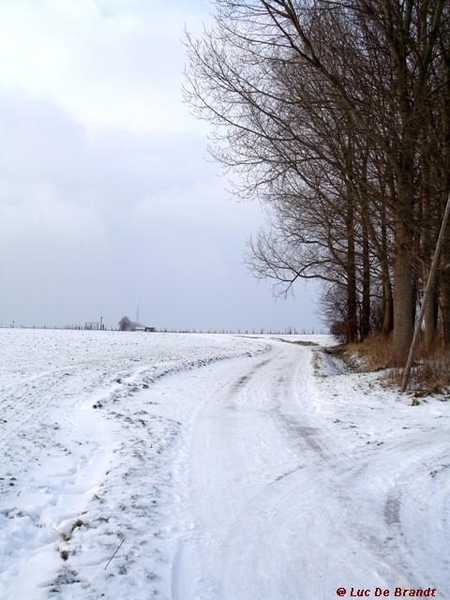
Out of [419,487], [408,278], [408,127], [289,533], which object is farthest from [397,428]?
[408,127]

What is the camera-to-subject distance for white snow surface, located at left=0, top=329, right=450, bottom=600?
12.3ft

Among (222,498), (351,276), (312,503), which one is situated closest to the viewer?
(312,503)

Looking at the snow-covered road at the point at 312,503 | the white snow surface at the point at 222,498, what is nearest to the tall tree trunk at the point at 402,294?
the white snow surface at the point at 222,498

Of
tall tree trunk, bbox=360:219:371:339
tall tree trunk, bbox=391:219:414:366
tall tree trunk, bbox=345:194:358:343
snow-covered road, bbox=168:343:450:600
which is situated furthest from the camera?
tall tree trunk, bbox=360:219:371:339

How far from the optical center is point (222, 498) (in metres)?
5.38

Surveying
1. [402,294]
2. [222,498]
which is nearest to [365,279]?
[402,294]

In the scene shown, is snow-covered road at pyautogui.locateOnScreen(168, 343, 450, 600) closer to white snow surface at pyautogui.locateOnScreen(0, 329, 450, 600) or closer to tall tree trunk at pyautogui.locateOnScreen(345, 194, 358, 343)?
white snow surface at pyautogui.locateOnScreen(0, 329, 450, 600)

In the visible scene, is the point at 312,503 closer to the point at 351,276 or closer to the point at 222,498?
the point at 222,498

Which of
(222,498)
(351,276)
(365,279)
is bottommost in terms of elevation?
(222,498)

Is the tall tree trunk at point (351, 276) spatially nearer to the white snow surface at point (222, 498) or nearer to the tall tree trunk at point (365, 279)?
the tall tree trunk at point (365, 279)

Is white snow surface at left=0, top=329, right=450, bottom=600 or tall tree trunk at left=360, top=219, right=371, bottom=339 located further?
tall tree trunk at left=360, top=219, right=371, bottom=339

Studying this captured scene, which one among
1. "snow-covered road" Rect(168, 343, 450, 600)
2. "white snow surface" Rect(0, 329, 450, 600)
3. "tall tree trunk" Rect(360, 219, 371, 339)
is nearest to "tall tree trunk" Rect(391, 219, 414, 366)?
"tall tree trunk" Rect(360, 219, 371, 339)

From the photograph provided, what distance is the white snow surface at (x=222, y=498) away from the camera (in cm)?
373

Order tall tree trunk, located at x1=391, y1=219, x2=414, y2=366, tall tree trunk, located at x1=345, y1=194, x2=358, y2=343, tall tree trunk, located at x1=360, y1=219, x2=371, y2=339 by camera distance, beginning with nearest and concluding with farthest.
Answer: tall tree trunk, located at x1=391, y1=219, x2=414, y2=366 < tall tree trunk, located at x1=345, y1=194, x2=358, y2=343 < tall tree trunk, located at x1=360, y1=219, x2=371, y2=339
